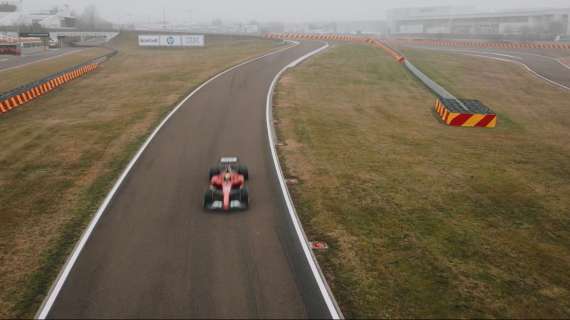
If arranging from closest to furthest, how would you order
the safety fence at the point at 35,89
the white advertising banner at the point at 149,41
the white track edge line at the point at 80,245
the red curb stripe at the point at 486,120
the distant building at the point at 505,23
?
the white track edge line at the point at 80,245 → the red curb stripe at the point at 486,120 → the safety fence at the point at 35,89 → the white advertising banner at the point at 149,41 → the distant building at the point at 505,23

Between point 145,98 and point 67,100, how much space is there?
5851 millimetres

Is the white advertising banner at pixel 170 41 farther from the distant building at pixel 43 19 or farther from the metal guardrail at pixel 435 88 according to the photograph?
the distant building at pixel 43 19

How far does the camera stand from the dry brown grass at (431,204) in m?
10.0

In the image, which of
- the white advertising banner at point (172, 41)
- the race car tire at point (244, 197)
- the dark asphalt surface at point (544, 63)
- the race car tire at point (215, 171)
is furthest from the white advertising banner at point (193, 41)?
the race car tire at point (244, 197)

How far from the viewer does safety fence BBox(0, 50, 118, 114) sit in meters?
28.4

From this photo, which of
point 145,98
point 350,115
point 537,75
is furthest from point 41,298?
point 537,75

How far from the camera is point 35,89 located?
32.5 m

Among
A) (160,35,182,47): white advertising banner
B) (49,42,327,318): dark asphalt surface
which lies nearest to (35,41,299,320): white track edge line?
(49,42,327,318): dark asphalt surface

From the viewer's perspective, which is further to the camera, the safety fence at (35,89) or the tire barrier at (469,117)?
the safety fence at (35,89)

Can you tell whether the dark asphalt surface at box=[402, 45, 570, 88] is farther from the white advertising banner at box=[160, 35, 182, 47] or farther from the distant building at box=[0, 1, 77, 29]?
the distant building at box=[0, 1, 77, 29]

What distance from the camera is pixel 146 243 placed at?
11867mm

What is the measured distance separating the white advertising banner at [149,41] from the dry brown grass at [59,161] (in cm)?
4136

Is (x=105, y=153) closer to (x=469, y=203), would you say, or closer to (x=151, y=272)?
(x=151, y=272)

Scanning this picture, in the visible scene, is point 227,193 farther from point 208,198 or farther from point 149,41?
point 149,41
